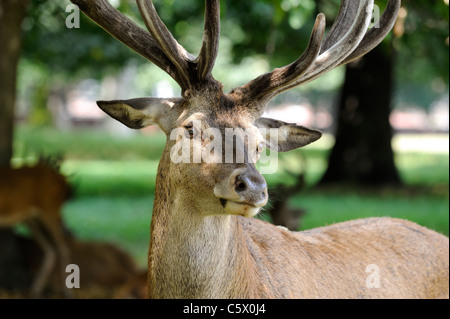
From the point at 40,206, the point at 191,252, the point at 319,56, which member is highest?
the point at 319,56

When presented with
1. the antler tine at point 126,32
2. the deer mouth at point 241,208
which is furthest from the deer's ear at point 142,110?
the deer mouth at point 241,208

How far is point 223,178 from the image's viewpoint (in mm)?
3350

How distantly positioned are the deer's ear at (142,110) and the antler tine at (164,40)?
0.20 metres

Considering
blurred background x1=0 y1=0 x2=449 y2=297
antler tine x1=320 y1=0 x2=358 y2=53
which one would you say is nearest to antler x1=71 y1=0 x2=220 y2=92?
antler tine x1=320 y1=0 x2=358 y2=53

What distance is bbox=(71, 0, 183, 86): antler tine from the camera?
382 cm

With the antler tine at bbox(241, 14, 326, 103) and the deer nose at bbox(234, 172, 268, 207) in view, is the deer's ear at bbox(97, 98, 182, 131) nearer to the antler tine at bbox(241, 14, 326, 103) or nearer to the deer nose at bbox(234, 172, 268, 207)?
the antler tine at bbox(241, 14, 326, 103)

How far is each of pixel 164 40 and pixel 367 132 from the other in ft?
42.3

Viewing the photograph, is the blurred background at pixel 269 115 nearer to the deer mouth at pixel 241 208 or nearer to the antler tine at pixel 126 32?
the deer mouth at pixel 241 208

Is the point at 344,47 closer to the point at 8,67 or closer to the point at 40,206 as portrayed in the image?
the point at 8,67

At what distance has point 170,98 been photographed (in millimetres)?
3900

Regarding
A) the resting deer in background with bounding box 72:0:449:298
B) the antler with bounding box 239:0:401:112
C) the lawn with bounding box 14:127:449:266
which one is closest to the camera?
the resting deer in background with bounding box 72:0:449:298

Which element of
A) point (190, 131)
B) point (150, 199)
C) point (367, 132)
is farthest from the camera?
point (367, 132)

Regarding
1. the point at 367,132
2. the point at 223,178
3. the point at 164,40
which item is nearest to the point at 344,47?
the point at 164,40

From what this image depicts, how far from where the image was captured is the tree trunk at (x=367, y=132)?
1593 cm
